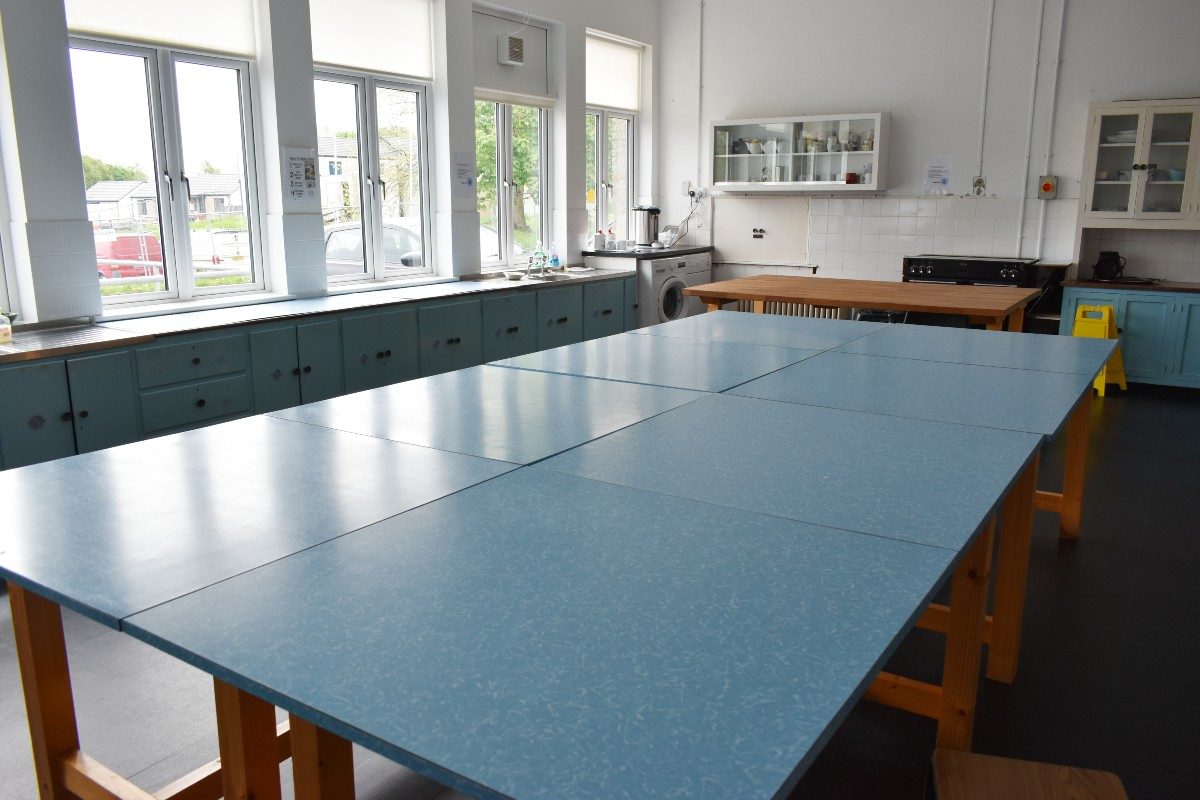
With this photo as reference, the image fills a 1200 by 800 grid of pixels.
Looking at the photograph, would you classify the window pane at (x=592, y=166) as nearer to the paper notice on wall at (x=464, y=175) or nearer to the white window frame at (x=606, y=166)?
the white window frame at (x=606, y=166)

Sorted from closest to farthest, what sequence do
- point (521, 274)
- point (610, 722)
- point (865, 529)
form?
point (610, 722) → point (865, 529) → point (521, 274)

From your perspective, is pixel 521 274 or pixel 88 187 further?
pixel 521 274

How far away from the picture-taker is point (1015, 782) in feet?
5.76

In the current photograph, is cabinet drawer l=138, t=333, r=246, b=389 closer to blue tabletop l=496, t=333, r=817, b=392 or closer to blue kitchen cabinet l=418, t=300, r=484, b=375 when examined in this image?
blue kitchen cabinet l=418, t=300, r=484, b=375

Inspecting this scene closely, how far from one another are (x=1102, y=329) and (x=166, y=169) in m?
6.43

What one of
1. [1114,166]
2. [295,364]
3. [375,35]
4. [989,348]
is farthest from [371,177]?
[1114,166]

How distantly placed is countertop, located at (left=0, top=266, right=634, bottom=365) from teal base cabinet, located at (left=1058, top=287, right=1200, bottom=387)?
14.3 feet

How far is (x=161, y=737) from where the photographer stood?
256 centimetres

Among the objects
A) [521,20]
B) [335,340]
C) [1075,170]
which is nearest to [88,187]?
[335,340]

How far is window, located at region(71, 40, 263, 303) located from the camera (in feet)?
15.6

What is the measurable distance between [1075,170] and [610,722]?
7.52 meters

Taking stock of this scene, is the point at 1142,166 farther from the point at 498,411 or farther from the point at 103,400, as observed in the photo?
the point at 103,400

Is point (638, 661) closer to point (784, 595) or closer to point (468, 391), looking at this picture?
point (784, 595)

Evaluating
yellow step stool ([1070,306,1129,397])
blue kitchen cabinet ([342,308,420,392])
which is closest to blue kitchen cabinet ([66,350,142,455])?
blue kitchen cabinet ([342,308,420,392])
